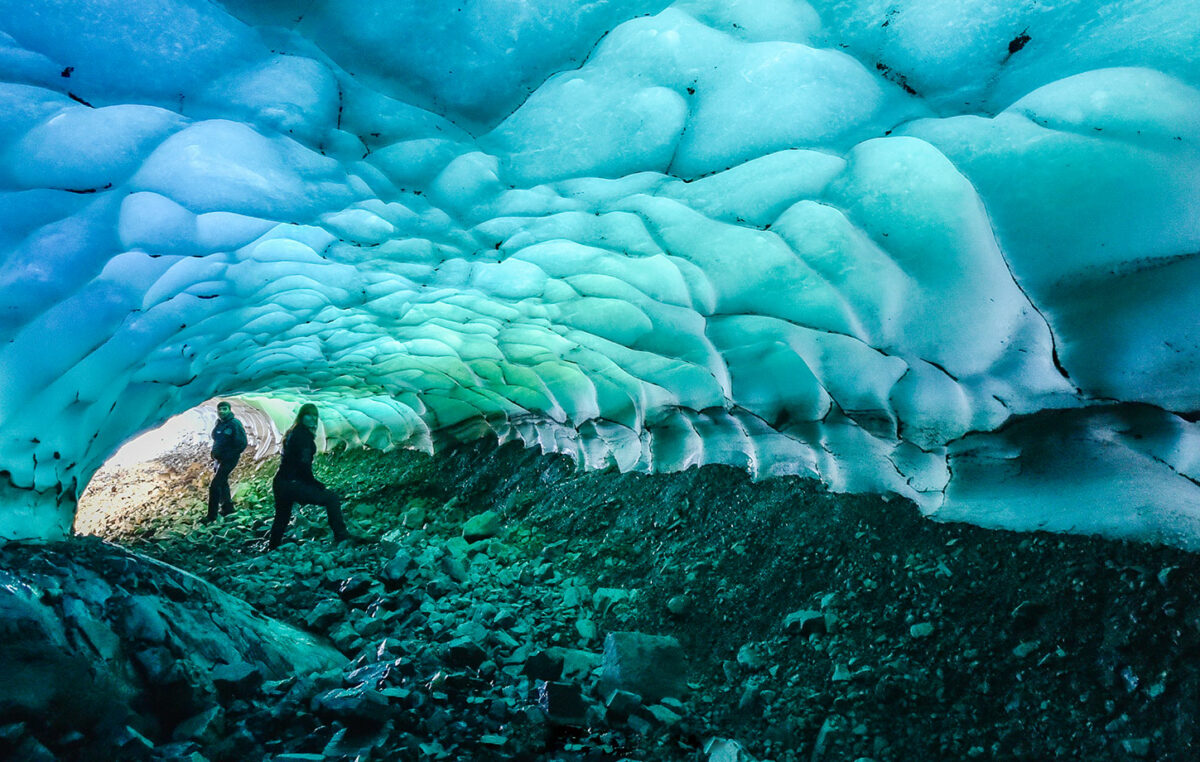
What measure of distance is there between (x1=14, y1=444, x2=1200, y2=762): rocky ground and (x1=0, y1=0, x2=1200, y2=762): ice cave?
0.07 feet

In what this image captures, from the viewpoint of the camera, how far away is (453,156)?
102 inches

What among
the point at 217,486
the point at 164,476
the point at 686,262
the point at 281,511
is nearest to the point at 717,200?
the point at 686,262

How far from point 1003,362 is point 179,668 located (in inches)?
141

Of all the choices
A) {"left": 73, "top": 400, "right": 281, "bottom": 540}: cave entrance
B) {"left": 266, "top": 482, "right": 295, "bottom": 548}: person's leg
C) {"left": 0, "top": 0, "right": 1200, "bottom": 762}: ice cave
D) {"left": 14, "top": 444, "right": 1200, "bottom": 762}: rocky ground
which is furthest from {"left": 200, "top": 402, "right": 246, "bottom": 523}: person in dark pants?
{"left": 0, "top": 0, "right": 1200, "bottom": 762}: ice cave

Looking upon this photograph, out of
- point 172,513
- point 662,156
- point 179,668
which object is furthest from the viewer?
point 172,513

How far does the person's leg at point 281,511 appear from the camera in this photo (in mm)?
5309

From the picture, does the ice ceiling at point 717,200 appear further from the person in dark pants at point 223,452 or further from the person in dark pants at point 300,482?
the person in dark pants at point 223,452

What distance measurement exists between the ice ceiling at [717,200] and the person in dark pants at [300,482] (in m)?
1.59

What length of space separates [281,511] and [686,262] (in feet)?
14.5

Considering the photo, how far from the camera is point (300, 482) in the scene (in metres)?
5.32

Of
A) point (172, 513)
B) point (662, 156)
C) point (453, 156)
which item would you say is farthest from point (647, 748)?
point (172, 513)

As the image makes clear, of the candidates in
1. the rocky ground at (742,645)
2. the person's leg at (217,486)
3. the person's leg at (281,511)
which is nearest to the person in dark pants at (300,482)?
the person's leg at (281,511)

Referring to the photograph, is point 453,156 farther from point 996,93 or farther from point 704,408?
point 704,408

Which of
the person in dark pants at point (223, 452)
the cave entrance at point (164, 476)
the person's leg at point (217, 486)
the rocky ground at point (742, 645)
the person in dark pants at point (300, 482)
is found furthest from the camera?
the cave entrance at point (164, 476)
